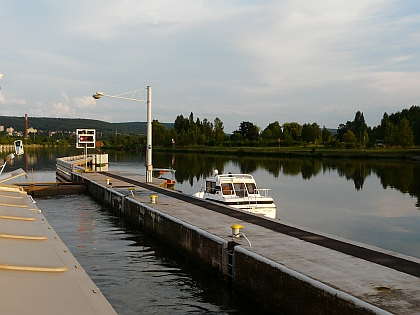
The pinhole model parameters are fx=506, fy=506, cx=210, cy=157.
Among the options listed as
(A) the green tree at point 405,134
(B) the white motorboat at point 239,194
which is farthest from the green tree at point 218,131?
(B) the white motorboat at point 239,194

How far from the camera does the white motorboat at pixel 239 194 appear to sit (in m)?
23.8

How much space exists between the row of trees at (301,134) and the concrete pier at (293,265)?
107m

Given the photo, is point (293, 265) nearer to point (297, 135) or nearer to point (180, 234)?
point (180, 234)

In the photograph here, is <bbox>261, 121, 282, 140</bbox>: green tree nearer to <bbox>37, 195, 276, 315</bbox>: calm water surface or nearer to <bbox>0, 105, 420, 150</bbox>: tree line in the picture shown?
<bbox>0, 105, 420, 150</bbox>: tree line

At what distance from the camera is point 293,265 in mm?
11586

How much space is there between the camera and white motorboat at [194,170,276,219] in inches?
938

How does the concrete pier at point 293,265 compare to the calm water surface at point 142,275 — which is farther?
the calm water surface at point 142,275

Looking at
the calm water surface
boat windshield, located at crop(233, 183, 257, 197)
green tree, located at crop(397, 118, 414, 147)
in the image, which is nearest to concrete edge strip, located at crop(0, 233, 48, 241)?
the calm water surface

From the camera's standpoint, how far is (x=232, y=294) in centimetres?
1344

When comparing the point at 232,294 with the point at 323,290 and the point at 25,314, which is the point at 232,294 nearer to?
the point at 323,290

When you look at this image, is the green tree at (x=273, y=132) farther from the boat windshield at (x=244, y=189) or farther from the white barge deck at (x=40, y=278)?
the white barge deck at (x=40, y=278)

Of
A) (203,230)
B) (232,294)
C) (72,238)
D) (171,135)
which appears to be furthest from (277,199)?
(171,135)

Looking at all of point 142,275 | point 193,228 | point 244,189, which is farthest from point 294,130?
point 142,275

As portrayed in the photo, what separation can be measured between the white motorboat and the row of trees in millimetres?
99328
